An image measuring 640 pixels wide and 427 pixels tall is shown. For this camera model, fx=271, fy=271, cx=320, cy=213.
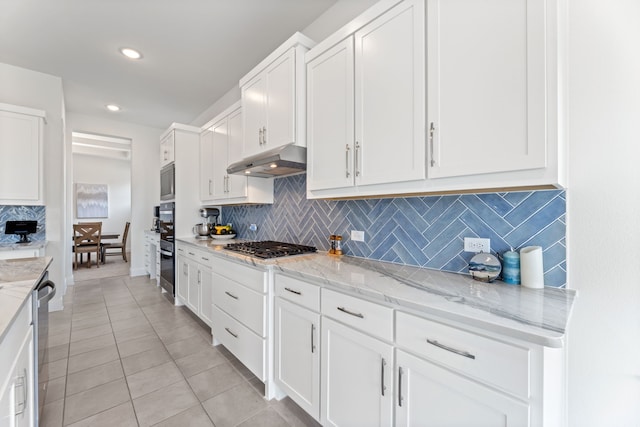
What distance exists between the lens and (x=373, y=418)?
121 cm

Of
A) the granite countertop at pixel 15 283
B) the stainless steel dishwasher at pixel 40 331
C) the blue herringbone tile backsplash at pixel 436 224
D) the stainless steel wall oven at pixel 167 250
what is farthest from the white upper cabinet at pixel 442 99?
the stainless steel wall oven at pixel 167 250

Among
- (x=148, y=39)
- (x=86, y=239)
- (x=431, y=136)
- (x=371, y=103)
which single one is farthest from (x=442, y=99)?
(x=86, y=239)

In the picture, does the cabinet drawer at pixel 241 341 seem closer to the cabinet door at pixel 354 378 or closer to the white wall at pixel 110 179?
the cabinet door at pixel 354 378

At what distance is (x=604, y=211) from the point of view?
110 cm

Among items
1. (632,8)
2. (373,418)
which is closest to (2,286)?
→ (373,418)

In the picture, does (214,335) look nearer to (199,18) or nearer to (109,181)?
(199,18)

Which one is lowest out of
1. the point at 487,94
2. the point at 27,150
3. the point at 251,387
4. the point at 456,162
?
the point at 251,387

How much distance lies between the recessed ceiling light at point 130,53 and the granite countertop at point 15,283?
2.21 m

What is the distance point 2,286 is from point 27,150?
9.36ft

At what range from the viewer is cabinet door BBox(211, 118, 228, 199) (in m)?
3.20

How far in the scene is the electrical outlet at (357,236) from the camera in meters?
2.01

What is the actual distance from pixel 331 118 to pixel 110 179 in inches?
347

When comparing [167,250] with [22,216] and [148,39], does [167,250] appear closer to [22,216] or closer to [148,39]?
[22,216]

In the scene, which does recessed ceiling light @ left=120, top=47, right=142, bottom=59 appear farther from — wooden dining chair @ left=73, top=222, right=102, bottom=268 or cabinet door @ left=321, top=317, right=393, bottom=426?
wooden dining chair @ left=73, top=222, right=102, bottom=268
